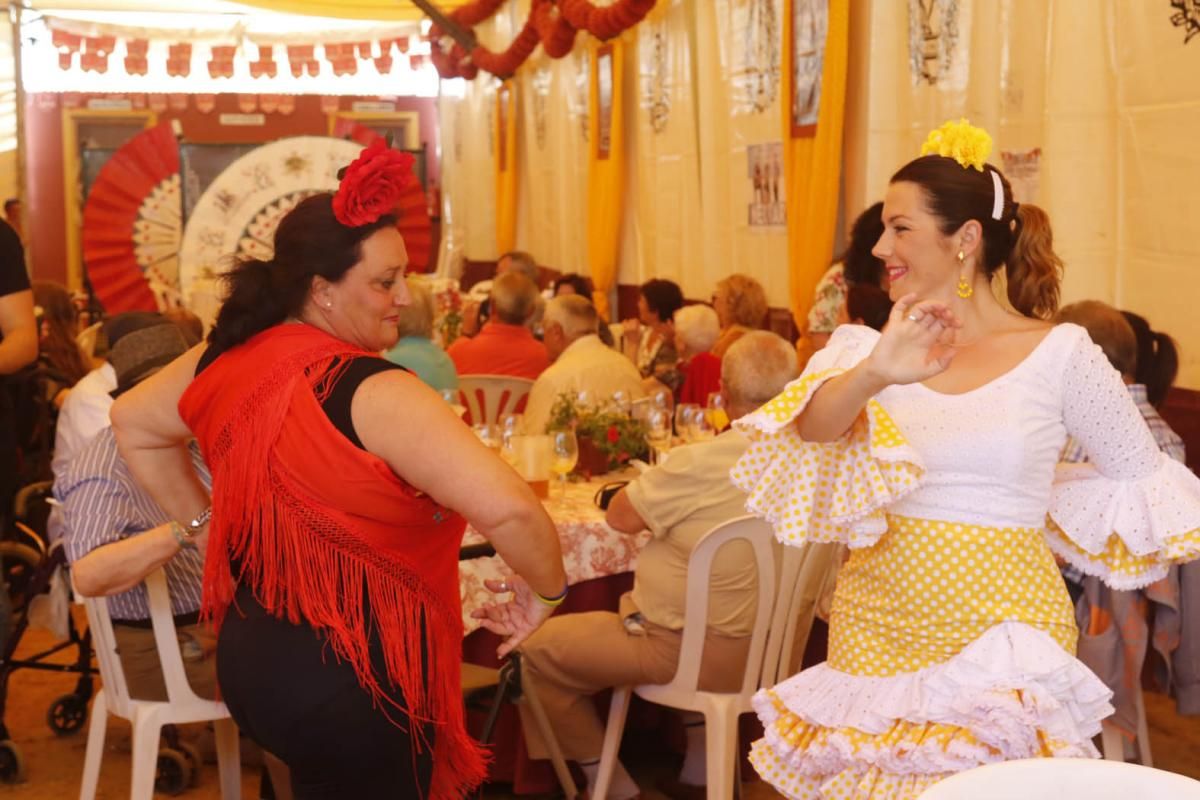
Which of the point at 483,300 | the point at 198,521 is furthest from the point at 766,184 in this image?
the point at 198,521

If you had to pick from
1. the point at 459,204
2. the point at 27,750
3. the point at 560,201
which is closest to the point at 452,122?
the point at 459,204

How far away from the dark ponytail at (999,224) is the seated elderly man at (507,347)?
3854 mm

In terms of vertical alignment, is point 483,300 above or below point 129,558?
above

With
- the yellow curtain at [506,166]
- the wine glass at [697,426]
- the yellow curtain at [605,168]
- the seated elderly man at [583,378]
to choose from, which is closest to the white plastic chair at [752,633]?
the wine glass at [697,426]

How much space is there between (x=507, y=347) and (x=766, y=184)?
5.98 feet

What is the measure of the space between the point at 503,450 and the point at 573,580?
52cm

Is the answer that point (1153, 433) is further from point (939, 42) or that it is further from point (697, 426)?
point (939, 42)

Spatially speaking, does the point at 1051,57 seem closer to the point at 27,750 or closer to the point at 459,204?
the point at 27,750

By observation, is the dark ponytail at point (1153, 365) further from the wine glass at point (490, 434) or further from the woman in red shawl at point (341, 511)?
the woman in red shawl at point (341, 511)

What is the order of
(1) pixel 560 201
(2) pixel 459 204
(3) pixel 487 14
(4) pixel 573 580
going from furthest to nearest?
(2) pixel 459 204
(3) pixel 487 14
(1) pixel 560 201
(4) pixel 573 580

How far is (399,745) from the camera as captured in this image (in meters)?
2.27

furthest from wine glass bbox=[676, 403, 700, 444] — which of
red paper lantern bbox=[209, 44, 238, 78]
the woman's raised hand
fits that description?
red paper lantern bbox=[209, 44, 238, 78]

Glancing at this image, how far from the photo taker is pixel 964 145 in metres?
2.32

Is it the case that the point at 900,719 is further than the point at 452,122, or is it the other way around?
the point at 452,122
